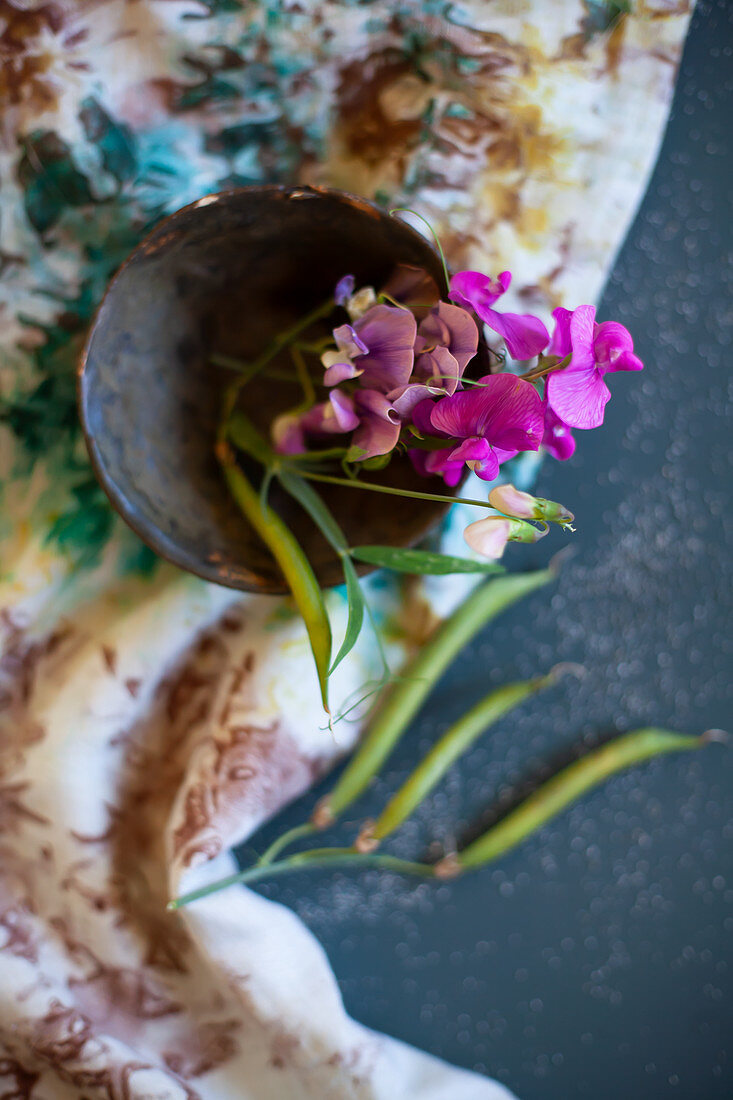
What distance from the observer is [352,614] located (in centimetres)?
36

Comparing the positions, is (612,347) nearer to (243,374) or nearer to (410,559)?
(410,559)

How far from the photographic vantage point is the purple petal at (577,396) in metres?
0.32

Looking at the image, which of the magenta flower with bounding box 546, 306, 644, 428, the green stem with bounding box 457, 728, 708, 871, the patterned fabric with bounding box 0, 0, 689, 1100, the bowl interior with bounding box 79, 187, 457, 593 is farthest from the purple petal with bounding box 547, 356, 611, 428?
the green stem with bounding box 457, 728, 708, 871

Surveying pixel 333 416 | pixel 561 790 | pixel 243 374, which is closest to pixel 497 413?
pixel 333 416

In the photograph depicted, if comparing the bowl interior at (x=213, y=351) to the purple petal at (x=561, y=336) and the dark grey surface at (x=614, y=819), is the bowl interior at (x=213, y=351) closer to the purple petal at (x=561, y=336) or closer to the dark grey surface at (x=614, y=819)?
the purple petal at (x=561, y=336)

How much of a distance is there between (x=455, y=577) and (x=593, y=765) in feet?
0.56

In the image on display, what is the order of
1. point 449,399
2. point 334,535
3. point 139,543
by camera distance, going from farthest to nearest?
point 139,543 → point 334,535 → point 449,399

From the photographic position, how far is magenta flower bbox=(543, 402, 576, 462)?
0.34 m

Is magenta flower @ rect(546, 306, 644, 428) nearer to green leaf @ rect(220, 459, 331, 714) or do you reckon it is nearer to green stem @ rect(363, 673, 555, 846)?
green leaf @ rect(220, 459, 331, 714)

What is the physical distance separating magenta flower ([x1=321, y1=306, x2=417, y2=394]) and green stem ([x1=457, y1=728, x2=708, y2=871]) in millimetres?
343

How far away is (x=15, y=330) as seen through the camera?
19.9 inches

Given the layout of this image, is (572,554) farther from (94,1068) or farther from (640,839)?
(94,1068)

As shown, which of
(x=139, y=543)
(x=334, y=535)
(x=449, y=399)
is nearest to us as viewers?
(x=449, y=399)

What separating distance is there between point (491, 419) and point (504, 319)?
55 mm
